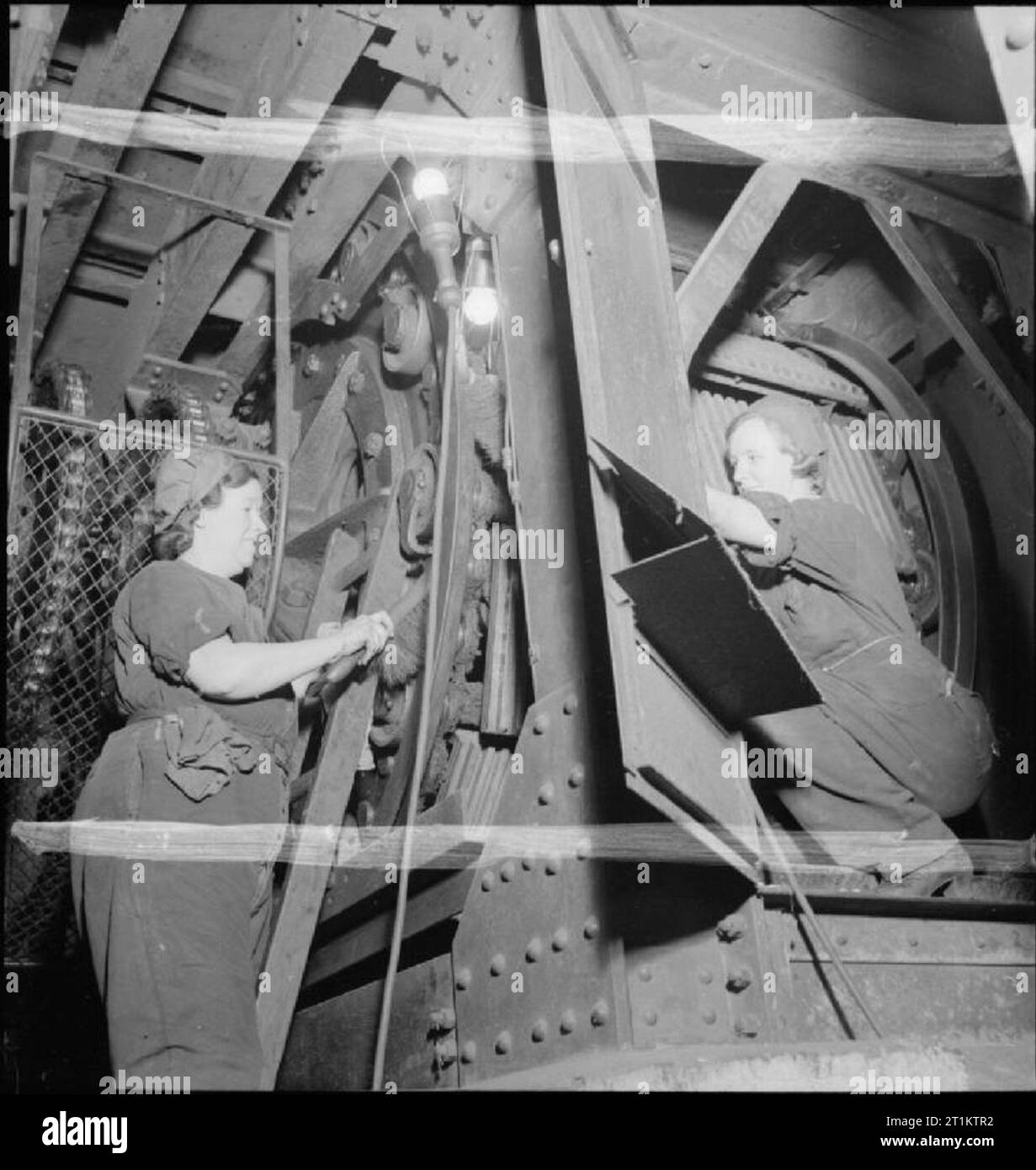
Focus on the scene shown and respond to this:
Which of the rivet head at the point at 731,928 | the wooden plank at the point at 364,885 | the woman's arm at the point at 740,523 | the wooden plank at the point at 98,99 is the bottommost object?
the rivet head at the point at 731,928

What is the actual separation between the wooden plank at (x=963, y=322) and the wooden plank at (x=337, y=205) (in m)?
1.73

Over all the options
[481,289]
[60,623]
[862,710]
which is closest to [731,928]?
[862,710]

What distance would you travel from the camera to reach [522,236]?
3.21m

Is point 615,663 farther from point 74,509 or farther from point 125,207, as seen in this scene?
point 125,207

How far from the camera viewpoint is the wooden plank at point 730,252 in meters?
2.96

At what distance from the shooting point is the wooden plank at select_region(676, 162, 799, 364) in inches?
117

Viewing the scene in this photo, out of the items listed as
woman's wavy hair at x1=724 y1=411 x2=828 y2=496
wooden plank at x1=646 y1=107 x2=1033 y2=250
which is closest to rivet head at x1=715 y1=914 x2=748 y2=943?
woman's wavy hair at x1=724 y1=411 x2=828 y2=496

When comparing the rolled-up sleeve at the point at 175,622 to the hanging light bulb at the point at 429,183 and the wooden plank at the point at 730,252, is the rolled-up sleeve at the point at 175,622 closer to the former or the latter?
the hanging light bulb at the point at 429,183

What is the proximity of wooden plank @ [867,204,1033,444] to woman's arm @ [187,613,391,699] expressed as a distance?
234 cm

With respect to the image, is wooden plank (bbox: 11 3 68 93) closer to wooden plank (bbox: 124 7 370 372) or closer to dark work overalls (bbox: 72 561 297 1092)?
wooden plank (bbox: 124 7 370 372)

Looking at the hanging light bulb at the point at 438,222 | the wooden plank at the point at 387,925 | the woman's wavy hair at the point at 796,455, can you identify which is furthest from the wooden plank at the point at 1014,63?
the wooden plank at the point at 387,925

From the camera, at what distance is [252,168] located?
14.7 ft
